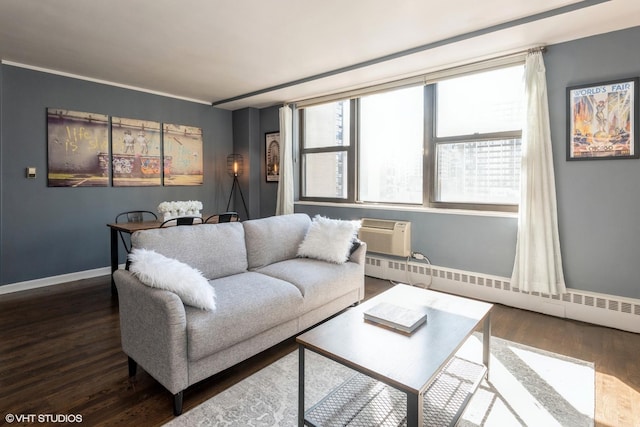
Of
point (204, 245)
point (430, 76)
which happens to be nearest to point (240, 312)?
point (204, 245)

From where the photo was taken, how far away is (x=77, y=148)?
406 centimetres

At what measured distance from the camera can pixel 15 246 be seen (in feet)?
12.1

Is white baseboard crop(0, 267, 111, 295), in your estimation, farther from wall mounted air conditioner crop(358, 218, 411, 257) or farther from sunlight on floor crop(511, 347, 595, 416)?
sunlight on floor crop(511, 347, 595, 416)

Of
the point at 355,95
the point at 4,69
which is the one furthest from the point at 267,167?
the point at 4,69

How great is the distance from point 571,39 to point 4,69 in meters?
5.44

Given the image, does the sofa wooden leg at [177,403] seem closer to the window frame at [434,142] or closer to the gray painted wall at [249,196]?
the gray painted wall at [249,196]

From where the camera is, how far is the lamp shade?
556 cm

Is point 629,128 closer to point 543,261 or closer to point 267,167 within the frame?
point 543,261

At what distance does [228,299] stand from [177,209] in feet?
7.39

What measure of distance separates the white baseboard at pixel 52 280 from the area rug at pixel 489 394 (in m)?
3.25

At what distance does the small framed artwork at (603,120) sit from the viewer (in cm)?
266

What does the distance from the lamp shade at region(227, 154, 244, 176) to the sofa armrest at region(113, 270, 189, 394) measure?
3749 mm

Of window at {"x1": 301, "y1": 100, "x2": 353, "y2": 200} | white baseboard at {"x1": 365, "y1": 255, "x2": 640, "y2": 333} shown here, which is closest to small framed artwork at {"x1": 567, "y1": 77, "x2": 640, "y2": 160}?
white baseboard at {"x1": 365, "y1": 255, "x2": 640, "y2": 333}

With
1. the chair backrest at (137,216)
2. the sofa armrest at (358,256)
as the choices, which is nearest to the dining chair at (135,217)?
the chair backrest at (137,216)
